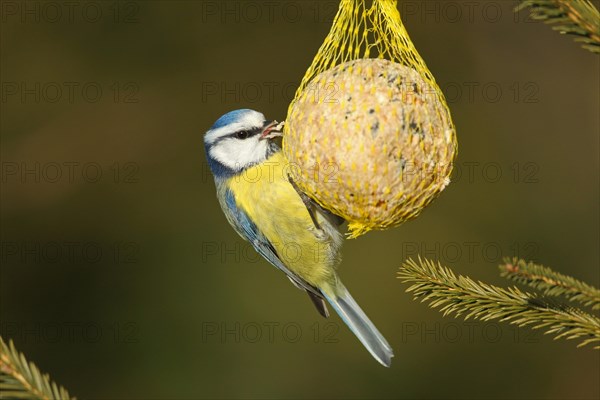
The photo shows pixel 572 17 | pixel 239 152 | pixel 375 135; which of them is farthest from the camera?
pixel 239 152

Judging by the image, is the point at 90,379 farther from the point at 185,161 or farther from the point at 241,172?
the point at 241,172

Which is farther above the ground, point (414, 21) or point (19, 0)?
point (19, 0)

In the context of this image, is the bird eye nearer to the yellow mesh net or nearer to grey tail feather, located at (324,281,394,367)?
the yellow mesh net

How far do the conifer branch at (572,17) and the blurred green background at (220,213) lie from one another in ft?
13.4

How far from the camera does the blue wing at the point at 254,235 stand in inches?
137

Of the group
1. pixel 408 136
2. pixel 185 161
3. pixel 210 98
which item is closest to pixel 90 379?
pixel 185 161

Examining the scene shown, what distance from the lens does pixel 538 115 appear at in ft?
18.9

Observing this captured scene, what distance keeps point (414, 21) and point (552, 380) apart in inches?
112

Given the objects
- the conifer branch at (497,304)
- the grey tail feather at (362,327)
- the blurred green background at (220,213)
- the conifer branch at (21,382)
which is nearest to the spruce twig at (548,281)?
the conifer branch at (497,304)

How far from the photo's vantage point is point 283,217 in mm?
3305

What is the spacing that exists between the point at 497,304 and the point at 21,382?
103 centimetres

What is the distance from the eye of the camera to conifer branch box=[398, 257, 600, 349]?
5.06 ft

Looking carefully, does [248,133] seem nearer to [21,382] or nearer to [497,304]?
[497,304]

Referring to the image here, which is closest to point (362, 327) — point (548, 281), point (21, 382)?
point (548, 281)
